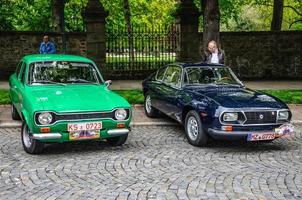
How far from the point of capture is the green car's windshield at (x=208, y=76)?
9992mm

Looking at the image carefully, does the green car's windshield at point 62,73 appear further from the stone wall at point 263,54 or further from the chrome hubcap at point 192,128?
the stone wall at point 263,54

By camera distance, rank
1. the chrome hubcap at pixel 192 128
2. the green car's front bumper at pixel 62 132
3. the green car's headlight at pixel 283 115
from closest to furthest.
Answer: the green car's front bumper at pixel 62 132 < the green car's headlight at pixel 283 115 < the chrome hubcap at pixel 192 128

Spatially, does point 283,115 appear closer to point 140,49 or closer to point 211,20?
point 211,20

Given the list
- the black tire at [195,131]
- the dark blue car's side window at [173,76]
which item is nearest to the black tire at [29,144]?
the black tire at [195,131]

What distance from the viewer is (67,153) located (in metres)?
8.25

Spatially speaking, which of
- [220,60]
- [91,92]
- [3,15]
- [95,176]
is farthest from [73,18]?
[95,176]

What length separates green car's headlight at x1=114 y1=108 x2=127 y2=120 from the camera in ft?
26.9

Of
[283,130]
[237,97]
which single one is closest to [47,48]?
[237,97]

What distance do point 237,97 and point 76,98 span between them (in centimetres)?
309

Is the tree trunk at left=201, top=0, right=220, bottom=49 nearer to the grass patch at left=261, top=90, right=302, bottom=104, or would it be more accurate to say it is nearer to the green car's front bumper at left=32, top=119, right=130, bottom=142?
the grass patch at left=261, top=90, right=302, bottom=104

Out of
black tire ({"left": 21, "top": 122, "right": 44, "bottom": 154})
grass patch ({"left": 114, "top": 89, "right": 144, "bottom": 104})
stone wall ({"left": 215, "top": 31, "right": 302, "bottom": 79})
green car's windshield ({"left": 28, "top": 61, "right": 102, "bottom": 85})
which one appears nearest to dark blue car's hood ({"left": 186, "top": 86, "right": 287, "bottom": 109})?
green car's windshield ({"left": 28, "top": 61, "right": 102, "bottom": 85})

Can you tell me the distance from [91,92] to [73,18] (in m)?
21.2

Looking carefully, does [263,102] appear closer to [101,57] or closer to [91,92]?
[91,92]

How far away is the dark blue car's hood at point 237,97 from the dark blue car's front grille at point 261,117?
144mm
